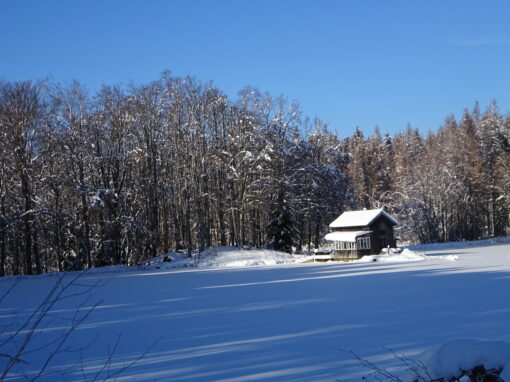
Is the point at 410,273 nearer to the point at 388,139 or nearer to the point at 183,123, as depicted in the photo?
the point at 183,123

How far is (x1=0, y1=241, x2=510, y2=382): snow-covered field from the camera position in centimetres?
665

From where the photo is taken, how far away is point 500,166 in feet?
173

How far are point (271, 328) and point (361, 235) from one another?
24.3 meters

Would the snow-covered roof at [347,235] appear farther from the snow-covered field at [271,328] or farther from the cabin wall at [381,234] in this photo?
the snow-covered field at [271,328]

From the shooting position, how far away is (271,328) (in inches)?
370

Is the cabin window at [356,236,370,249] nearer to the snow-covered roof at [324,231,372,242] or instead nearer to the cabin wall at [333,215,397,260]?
the cabin wall at [333,215,397,260]

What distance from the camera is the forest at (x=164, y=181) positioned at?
91.5 feet

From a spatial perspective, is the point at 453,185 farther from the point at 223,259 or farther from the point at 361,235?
the point at 223,259

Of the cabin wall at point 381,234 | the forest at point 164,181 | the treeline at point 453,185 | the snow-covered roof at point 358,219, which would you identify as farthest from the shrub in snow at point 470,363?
the treeline at point 453,185

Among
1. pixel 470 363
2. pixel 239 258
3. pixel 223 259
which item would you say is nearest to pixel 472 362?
pixel 470 363

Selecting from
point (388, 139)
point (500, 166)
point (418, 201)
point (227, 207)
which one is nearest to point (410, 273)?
point (227, 207)

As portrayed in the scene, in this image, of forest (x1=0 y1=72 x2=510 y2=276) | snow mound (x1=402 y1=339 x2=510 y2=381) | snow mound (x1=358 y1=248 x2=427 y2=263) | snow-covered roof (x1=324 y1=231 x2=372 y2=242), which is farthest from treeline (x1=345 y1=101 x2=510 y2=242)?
snow mound (x1=402 y1=339 x2=510 y2=381)

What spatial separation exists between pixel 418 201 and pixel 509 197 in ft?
29.6

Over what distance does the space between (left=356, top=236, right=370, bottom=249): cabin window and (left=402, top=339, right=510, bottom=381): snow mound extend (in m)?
29.5
